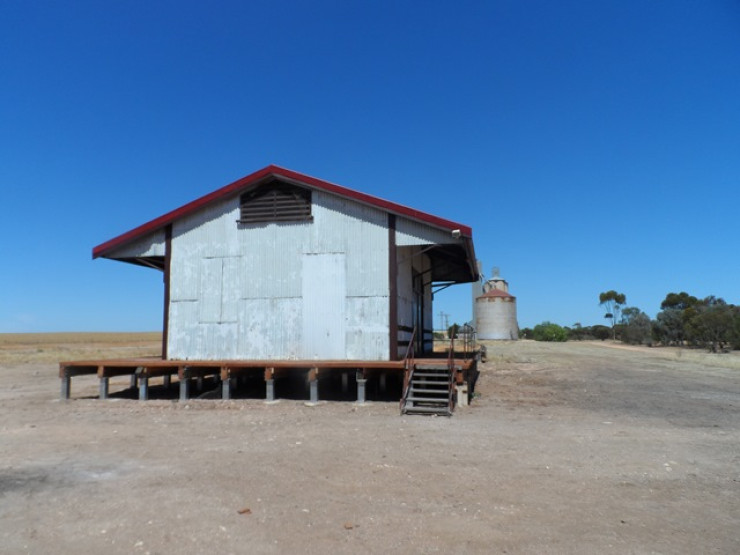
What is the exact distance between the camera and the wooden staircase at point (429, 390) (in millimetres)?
11203

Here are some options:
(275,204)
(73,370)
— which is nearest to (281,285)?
(275,204)

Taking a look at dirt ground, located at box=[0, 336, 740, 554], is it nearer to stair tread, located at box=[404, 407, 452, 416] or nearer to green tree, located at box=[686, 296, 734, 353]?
stair tread, located at box=[404, 407, 452, 416]

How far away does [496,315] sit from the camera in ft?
165

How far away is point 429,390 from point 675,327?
57.9 metres

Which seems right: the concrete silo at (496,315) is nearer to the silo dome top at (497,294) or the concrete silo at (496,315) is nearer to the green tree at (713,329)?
the silo dome top at (497,294)

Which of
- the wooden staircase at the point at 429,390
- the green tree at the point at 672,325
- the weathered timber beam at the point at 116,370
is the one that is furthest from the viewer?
the green tree at the point at 672,325

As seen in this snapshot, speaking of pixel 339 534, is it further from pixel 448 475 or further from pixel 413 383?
pixel 413 383

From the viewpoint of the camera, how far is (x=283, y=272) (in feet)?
45.7

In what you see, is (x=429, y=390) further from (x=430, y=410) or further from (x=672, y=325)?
(x=672, y=325)

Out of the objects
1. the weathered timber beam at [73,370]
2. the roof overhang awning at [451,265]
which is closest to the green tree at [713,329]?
the roof overhang awning at [451,265]

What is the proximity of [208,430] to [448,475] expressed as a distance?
4.98 meters

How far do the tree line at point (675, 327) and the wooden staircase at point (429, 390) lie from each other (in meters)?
41.0

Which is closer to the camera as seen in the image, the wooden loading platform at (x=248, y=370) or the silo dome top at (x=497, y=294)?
the wooden loading platform at (x=248, y=370)

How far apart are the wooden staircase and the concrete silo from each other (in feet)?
126
